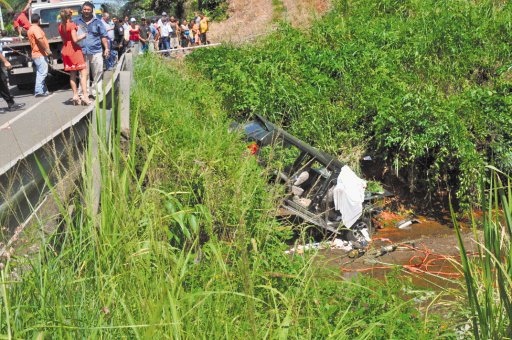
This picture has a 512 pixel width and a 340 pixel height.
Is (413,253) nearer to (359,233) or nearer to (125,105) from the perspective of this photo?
(359,233)

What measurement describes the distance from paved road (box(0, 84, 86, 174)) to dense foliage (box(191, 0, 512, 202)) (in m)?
3.14

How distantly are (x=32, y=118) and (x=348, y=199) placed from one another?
6.48 meters

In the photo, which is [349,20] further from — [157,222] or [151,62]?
[157,222]

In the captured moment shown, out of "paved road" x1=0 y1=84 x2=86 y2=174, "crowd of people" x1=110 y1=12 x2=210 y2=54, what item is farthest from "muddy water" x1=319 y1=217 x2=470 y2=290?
"crowd of people" x1=110 y1=12 x2=210 y2=54

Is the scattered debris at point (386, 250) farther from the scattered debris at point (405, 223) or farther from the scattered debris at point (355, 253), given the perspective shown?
the scattered debris at point (405, 223)

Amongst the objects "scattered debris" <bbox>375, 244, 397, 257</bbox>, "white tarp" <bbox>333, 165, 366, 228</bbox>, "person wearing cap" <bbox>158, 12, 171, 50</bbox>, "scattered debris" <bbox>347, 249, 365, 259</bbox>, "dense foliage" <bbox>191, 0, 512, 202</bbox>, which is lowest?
"scattered debris" <bbox>375, 244, 397, 257</bbox>

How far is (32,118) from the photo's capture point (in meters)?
13.5

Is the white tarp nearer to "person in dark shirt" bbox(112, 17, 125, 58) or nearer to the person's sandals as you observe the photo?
the person's sandals

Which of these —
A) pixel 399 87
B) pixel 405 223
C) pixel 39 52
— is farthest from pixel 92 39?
pixel 405 223

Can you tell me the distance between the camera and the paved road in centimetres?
980

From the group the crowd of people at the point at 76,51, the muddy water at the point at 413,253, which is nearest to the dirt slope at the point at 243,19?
the crowd of people at the point at 76,51

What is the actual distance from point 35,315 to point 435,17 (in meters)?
15.9

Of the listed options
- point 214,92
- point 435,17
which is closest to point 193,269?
point 214,92

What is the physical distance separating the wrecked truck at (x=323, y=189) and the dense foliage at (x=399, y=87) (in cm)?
161
